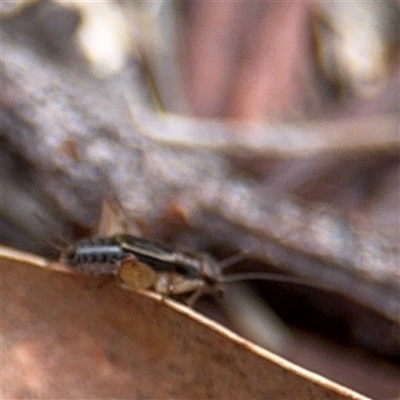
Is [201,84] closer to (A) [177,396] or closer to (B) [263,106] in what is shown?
(B) [263,106]

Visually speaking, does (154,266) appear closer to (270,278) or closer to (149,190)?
(149,190)

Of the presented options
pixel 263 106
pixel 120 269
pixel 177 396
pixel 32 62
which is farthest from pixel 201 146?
pixel 177 396

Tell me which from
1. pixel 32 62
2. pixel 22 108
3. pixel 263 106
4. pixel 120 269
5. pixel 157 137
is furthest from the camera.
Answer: pixel 263 106

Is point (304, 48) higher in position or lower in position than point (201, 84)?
higher

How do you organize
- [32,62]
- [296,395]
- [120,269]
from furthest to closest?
[32,62]
[120,269]
[296,395]

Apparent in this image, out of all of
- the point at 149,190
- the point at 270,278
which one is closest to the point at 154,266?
the point at 149,190
